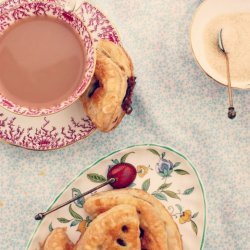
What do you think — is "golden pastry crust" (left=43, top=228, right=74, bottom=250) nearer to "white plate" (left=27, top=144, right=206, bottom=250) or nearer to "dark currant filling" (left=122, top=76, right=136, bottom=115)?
"white plate" (left=27, top=144, right=206, bottom=250)

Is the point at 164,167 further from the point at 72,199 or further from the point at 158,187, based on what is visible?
the point at 72,199

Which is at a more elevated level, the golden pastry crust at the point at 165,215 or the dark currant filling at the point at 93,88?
the dark currant filling at the point at 93,88

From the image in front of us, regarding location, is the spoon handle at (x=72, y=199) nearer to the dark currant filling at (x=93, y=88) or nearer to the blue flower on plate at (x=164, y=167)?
the blue flower on plate at (x=164, y=167)

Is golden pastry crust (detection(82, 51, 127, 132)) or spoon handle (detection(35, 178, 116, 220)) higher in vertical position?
golden pastry crust (detection(82, 51, 127, 132))

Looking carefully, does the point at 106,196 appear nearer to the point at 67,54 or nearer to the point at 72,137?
the point at 72,137

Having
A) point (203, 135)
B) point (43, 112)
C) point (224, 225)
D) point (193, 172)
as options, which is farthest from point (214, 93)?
point (43, 112)

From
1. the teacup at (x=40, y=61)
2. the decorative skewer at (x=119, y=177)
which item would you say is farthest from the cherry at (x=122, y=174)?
the teacup at (x=40, y=61)

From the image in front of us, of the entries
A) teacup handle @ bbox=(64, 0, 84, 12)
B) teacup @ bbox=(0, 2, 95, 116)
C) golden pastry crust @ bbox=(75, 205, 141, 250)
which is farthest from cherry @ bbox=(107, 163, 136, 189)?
teacup handle @ bbox=(64, 0, 84, 12)
